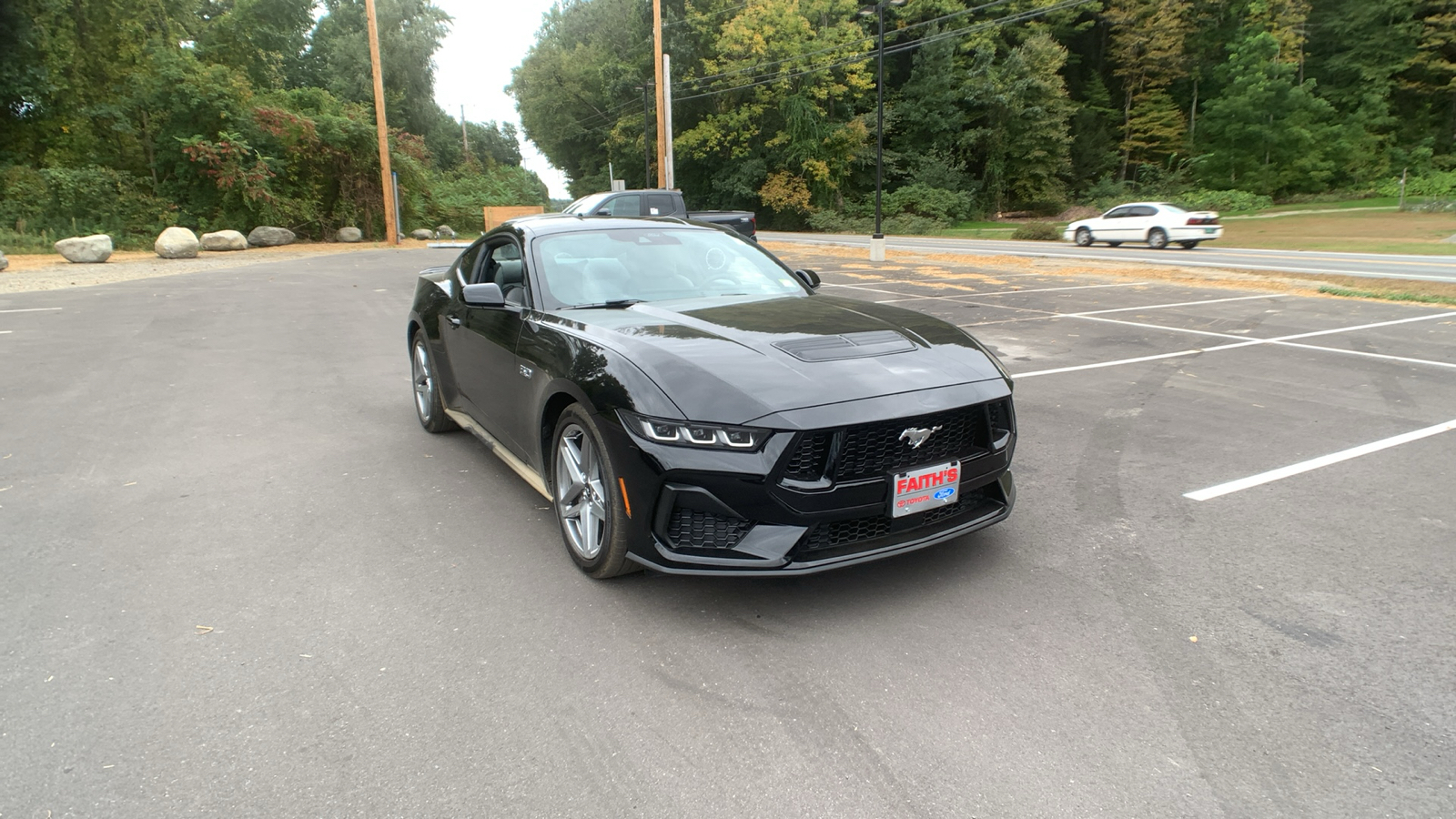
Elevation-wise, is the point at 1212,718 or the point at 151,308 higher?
the point at 151,308

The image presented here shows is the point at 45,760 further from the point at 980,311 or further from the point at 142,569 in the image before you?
the point at 980,311

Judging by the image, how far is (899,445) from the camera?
3338mm

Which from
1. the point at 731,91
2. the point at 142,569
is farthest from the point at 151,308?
the point at 731,91

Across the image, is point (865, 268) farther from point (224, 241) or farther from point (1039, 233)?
point (224, 241)

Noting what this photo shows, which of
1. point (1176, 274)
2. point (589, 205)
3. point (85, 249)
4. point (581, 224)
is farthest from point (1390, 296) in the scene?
point (85, 249)

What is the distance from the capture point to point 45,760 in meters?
2.52

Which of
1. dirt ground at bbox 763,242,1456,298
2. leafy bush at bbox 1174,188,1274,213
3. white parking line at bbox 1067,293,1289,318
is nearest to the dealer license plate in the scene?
white parking line at bbox 1067,293,1289,318

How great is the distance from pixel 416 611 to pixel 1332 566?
3.87 meters

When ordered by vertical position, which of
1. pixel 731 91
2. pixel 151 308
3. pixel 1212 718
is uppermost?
pixel 731 91

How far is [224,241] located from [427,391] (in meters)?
26.6

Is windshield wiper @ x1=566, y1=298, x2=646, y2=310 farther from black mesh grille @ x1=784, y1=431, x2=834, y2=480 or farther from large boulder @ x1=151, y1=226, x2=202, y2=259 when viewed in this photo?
large boulder @ x1=151, y1=226, x2=202, y2=259

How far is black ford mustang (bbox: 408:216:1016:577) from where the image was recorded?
318cm

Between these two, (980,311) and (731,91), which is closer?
(980,311)

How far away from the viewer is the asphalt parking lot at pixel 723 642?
241cm
